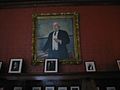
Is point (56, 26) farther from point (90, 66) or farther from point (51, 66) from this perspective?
point (90, 66)

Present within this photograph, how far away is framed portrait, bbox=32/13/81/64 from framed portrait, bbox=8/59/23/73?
0.24m

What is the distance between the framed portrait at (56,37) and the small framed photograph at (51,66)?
0.29 feet

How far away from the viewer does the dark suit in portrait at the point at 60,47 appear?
12.7ft

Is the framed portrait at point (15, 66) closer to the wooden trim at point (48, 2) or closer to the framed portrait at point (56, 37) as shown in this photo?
the framed portrait at point (56, 37)

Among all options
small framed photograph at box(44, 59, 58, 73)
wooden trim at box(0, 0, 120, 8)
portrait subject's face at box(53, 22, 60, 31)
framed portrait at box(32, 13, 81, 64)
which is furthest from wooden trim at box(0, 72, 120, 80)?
wooden trim at box(0, 0, 120, 8)

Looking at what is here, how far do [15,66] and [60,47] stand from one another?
0.78 meters

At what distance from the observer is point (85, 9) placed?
4.11m

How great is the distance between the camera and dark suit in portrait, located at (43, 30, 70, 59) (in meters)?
3.86

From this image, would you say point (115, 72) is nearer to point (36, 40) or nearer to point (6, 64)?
point (36, 40)

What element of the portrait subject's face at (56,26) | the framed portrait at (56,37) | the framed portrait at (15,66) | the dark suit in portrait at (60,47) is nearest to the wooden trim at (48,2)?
the framed portrait at (56,37)

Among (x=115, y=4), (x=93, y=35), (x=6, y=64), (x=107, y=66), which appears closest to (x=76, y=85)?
(x=107, y=66)

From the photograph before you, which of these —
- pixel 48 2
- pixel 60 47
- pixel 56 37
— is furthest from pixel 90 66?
pixel 48 2

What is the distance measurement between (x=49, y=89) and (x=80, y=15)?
134cm

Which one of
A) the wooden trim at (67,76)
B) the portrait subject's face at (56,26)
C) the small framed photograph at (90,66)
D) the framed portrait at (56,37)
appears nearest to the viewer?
the wooden trim at (67,76)
